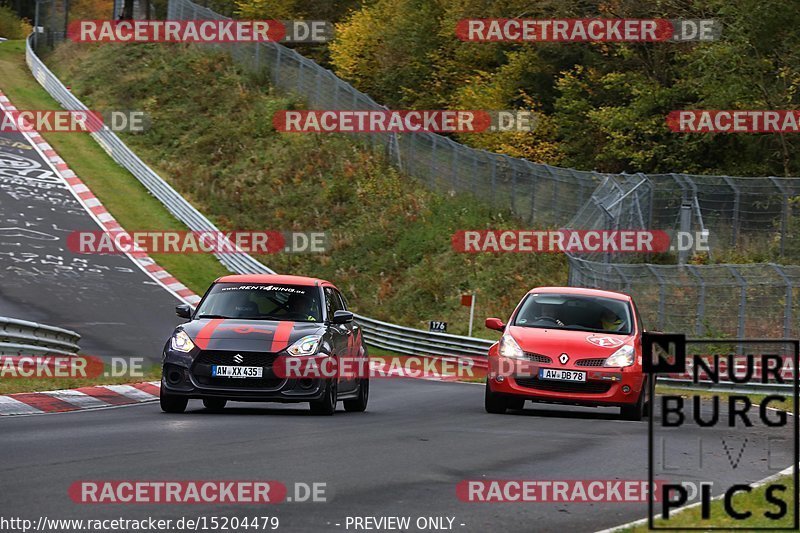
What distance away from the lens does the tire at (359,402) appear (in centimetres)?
1548

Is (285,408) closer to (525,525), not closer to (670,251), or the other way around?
(525,525)

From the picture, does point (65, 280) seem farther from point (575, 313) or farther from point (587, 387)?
point (587, 387)

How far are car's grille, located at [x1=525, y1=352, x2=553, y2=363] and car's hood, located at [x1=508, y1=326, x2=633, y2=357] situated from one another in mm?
42

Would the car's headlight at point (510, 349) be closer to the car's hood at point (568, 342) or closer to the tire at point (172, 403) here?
the car's hood at point (568, 342)

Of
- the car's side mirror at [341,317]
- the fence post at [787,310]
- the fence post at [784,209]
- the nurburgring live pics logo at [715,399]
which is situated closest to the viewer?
the nurburgring live pics logo at [715,399]

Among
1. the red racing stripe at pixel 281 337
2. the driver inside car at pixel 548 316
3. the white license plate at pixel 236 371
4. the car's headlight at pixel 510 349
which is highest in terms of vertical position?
the driver inside car at pixel 548 316

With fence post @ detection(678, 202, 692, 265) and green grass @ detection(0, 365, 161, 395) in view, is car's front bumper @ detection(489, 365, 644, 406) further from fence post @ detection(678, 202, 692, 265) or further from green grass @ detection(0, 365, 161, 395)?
fence post @ detection(678, 202, 692, 265)

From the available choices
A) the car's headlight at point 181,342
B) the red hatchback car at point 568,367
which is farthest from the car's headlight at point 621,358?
the car's headlight at point 181,342

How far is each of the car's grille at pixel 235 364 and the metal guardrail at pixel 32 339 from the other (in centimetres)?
720

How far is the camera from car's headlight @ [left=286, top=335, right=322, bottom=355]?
45.3 feet

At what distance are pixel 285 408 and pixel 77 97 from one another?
1884 inches

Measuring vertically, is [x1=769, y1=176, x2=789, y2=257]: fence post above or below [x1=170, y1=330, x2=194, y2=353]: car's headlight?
above

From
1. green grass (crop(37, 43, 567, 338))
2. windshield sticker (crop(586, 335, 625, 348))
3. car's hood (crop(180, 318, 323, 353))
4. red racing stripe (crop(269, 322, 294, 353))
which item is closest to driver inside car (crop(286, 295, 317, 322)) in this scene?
car's hood (crop(180, 318, 323, 353))

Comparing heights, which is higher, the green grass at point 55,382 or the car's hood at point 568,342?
the car's hood at point 568,342
